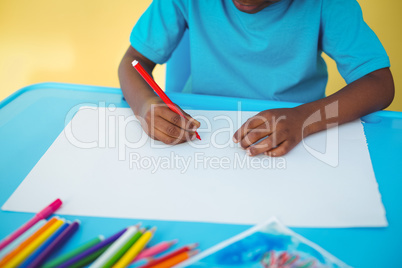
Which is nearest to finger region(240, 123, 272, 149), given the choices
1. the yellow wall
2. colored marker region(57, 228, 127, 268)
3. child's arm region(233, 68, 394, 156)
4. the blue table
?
child's arm region(233, 68, 394, 156)

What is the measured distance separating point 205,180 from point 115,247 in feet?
0.46

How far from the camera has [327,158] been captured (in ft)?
1.44

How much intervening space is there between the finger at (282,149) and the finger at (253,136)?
0.08ft

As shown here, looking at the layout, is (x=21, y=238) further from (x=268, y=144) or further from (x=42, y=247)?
(x=268, y=144)

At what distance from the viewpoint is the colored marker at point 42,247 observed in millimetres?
284

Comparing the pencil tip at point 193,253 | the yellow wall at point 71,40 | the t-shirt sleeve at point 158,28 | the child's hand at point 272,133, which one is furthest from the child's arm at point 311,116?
the yellow wall at point 71,40

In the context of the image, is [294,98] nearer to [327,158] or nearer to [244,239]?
[327,158]

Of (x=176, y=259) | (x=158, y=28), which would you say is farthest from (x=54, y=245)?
(x=158, y=28)

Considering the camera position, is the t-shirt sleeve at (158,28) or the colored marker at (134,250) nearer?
the colored marker at (134,250)

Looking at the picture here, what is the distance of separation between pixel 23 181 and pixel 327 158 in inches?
15.2

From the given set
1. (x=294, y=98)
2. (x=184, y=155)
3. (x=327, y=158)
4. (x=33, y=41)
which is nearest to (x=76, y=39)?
(x=33, y=41)

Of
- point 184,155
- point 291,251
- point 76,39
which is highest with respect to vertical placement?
point 76,39

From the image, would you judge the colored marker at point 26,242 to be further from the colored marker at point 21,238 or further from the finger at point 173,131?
the finger at point 173,131

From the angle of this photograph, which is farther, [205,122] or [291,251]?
[205,122]
